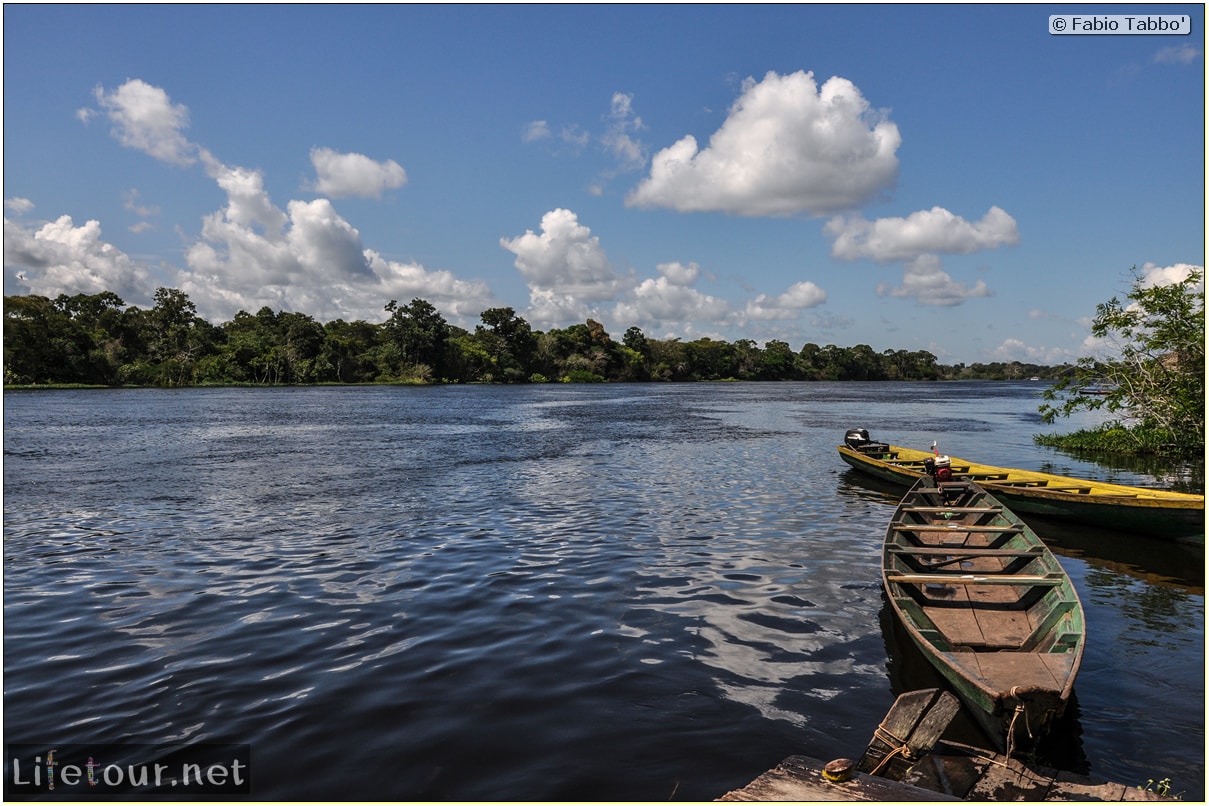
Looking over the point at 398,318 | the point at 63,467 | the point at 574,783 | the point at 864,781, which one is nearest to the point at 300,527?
the point at 574,783

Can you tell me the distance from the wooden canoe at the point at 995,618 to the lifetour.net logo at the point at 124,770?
25.0 feet

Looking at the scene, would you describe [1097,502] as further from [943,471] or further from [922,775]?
[922,775]

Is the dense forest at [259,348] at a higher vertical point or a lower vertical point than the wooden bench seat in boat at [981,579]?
higher

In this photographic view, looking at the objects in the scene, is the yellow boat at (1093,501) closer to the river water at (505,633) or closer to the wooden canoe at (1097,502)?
the wooden canoe at (1097,502)

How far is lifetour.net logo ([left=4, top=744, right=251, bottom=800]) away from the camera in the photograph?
23.5ft

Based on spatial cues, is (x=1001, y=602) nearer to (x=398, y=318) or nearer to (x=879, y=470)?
(x=879, y=470)

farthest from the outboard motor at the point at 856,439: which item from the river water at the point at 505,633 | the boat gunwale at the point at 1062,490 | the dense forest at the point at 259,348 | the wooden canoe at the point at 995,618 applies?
the dense forest at the point at 259,348

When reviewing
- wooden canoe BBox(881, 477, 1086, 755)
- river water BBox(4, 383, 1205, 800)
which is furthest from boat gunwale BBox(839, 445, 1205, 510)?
wooden canoe BBox(881, 477, 1086, 755)

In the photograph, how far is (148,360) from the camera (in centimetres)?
11944

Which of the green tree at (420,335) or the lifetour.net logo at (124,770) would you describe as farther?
the green tree at (420,335)

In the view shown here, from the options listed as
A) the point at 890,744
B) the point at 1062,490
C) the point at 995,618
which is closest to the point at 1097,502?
the point at 1062,490

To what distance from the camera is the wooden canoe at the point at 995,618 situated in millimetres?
6906

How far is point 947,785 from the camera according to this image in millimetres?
6543

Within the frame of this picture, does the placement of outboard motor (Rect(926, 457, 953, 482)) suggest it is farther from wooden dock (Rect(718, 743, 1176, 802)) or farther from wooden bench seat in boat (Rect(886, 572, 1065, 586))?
wooden dock (Rect(718, 743, 1176, 802))
